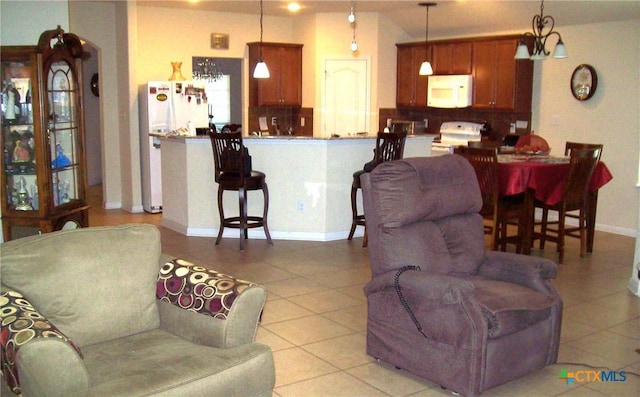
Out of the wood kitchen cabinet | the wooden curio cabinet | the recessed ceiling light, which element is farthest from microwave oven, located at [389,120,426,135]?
the wooden curio cabinet

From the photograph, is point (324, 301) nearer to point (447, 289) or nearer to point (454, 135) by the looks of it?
point (447, 289)

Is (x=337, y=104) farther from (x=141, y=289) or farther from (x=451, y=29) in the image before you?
(x=141, y=289)

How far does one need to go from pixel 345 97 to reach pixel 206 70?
287cm

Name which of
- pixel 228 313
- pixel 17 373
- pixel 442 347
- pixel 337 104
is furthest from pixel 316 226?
pixel 17 373

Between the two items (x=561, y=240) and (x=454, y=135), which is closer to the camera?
(x=561, y=240)

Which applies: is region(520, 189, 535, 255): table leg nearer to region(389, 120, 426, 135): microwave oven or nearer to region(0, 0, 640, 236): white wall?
region(0, 0, 640, 236): white wall

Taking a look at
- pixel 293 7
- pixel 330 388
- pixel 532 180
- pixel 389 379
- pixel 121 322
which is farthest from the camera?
pixel 293 7

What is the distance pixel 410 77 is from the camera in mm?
9320

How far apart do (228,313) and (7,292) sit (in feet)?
2.82

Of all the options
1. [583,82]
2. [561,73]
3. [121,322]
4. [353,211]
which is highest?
[561,73]

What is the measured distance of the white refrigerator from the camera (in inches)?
324

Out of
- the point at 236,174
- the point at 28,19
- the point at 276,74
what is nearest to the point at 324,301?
the point at 236,174

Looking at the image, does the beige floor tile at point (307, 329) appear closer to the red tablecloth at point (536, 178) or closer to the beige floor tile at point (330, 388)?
the beige floor tile at point (330, 388)

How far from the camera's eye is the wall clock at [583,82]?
24.2 feet
